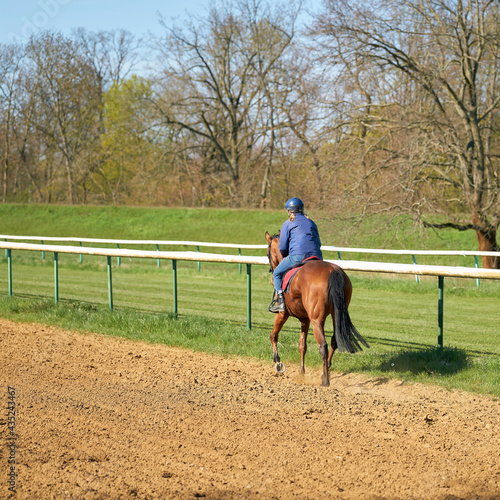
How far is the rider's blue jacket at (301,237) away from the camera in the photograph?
6488mm

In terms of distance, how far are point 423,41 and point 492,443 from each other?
14.2 m

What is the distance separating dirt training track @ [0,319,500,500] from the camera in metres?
3.69

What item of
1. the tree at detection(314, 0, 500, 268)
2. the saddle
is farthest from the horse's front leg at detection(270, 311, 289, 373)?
the tree at detection(314, 0, 500, 268)

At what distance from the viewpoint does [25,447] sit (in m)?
4.28

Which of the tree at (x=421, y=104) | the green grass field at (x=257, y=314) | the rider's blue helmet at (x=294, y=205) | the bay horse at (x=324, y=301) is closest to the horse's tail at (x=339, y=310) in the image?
the bay horse at (x=324, y=301)

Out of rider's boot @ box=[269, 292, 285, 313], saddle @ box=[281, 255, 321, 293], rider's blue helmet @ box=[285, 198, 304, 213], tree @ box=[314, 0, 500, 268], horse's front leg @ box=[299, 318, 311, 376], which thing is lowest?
horse's front leg @ box=[299, 318, 311, 376]

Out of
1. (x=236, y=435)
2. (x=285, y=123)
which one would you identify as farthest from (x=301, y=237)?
(x=285, y=123)

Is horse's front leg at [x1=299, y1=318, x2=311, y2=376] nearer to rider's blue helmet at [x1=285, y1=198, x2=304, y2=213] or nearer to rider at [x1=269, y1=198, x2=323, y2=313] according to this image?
rider at [x1=269, y1=198, x2=323, y2=313]

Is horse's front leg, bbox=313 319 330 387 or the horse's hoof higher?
horse's front leg, bbox=313 319 330 387

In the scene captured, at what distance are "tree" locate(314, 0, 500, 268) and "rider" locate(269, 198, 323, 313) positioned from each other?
9733 mm

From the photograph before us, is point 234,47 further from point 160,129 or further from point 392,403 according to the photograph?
point 392,403

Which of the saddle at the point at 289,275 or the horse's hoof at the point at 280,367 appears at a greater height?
the saddle at the point at 289,275

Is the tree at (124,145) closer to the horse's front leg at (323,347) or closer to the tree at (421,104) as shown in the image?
the tree at (421,104)

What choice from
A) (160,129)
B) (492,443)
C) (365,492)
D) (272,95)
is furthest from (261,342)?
(160,129)
